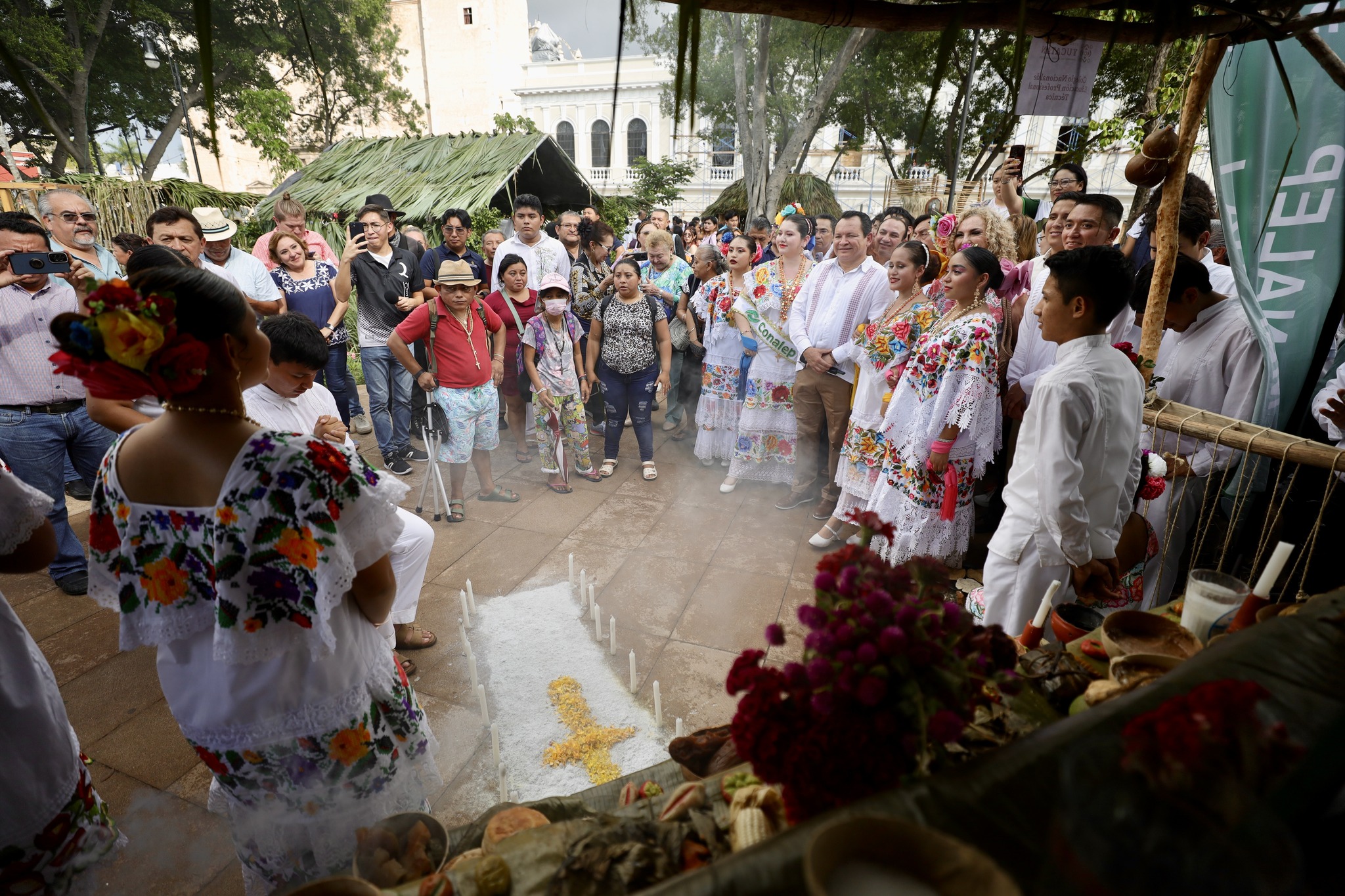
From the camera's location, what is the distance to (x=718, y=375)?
573cm

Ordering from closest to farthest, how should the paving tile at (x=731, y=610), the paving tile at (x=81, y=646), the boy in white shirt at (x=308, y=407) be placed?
1. the boy in white shirt at (x=308, y=407)
2. the paving tile at (x=81, y=646)
3. the paving tile at (x=731, y=610)

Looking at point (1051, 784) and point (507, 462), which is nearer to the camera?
point (1051, 784)

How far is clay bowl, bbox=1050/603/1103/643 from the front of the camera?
1.87 meters

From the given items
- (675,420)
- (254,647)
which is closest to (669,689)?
(254,647)

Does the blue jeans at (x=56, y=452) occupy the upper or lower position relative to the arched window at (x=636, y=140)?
lower

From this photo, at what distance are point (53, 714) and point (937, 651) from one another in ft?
7.33

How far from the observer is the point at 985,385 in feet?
10.8

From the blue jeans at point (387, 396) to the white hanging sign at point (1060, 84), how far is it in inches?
207

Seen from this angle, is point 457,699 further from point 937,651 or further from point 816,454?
point 816,454

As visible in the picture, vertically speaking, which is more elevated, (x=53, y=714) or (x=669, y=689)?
(x=53, y=714)

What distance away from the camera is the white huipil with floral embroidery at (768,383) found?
516cm

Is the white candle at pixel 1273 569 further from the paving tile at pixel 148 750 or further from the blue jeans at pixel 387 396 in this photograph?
the blue jeans at pixel 387 396

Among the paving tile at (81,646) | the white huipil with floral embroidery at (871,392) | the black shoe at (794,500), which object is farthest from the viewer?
the black shoe at (794,500)

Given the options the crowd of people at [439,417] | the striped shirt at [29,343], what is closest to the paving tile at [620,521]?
the crowd of people at [439,417]
